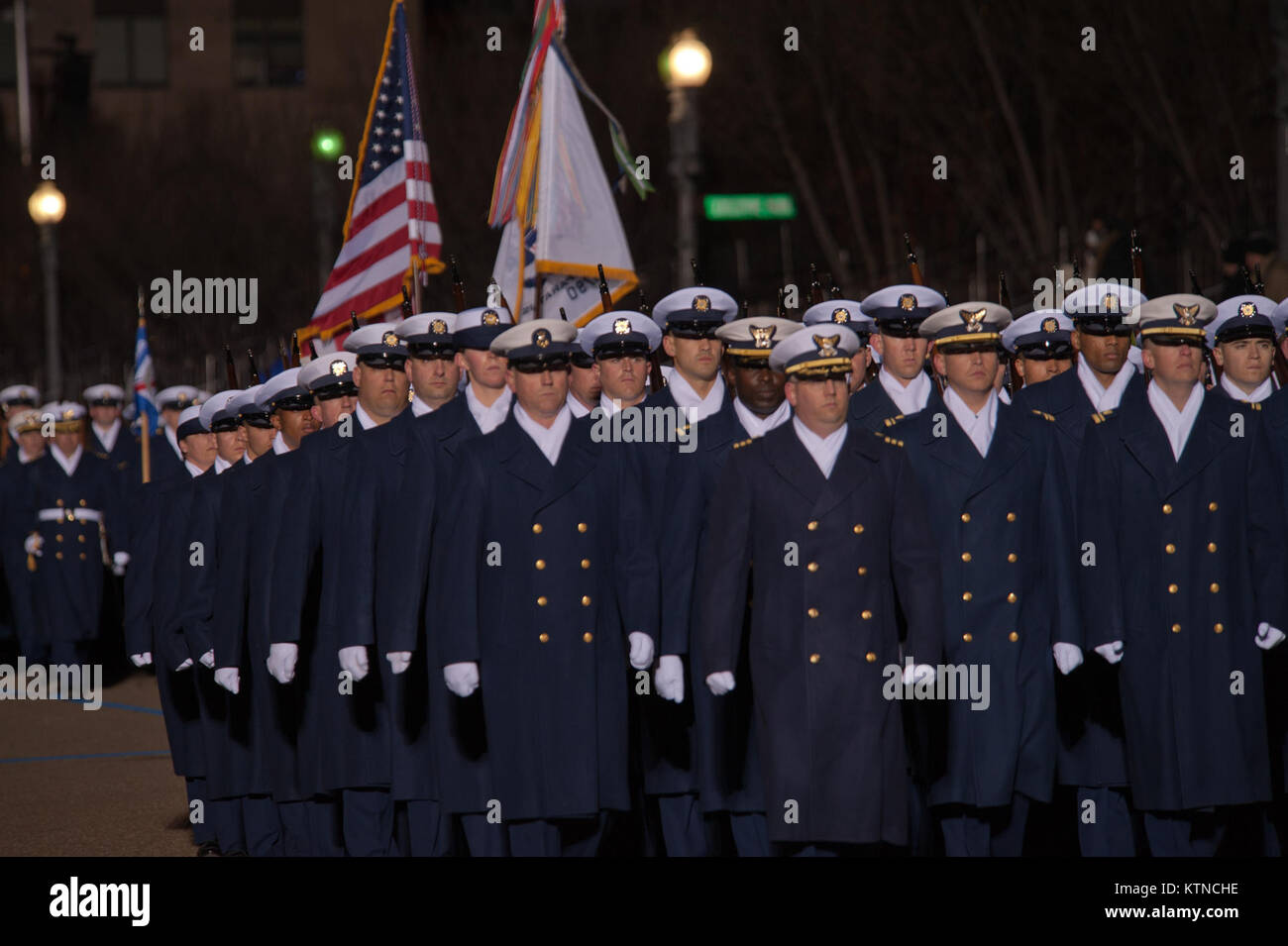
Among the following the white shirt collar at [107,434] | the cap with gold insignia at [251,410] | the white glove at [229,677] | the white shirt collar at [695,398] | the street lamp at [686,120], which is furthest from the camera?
the white shirt collar at [107,434]

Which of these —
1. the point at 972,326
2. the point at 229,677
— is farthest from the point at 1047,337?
the point at 229,677

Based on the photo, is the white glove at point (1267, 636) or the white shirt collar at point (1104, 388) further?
the white shirt collar at point (1104, 388)

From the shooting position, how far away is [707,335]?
9.62 metres

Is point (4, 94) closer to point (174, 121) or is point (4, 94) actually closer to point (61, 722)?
point (174, 121)

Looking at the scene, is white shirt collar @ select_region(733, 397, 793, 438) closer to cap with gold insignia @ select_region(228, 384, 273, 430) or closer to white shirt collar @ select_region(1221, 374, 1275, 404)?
white shirt collar @ select_region(1221, 374, 1275, 404)

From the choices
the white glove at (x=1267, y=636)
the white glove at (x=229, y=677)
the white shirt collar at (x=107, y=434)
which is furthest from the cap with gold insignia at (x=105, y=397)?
the white glove at (x=1267, y=636)

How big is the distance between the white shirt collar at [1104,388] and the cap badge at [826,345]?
7.18ft

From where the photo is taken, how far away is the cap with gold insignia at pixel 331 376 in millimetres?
10477

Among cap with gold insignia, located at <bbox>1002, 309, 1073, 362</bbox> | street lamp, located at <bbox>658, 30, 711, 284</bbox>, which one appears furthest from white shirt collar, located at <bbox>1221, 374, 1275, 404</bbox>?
street lamp, located at <bbox>658, 30, 711, 284</bbox>

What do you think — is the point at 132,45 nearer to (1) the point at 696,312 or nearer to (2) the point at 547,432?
(1) the point at 696,312

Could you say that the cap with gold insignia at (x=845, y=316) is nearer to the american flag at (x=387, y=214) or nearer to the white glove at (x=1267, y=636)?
the white glove at (x=1267, y=636)

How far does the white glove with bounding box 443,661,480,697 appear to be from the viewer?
336 inches

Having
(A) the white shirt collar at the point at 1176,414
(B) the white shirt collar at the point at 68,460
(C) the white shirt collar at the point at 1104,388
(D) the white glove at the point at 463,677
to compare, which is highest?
(B) the white shirt collar at the point at 68,460

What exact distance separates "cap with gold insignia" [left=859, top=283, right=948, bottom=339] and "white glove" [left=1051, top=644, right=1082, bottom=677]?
1.82 m
